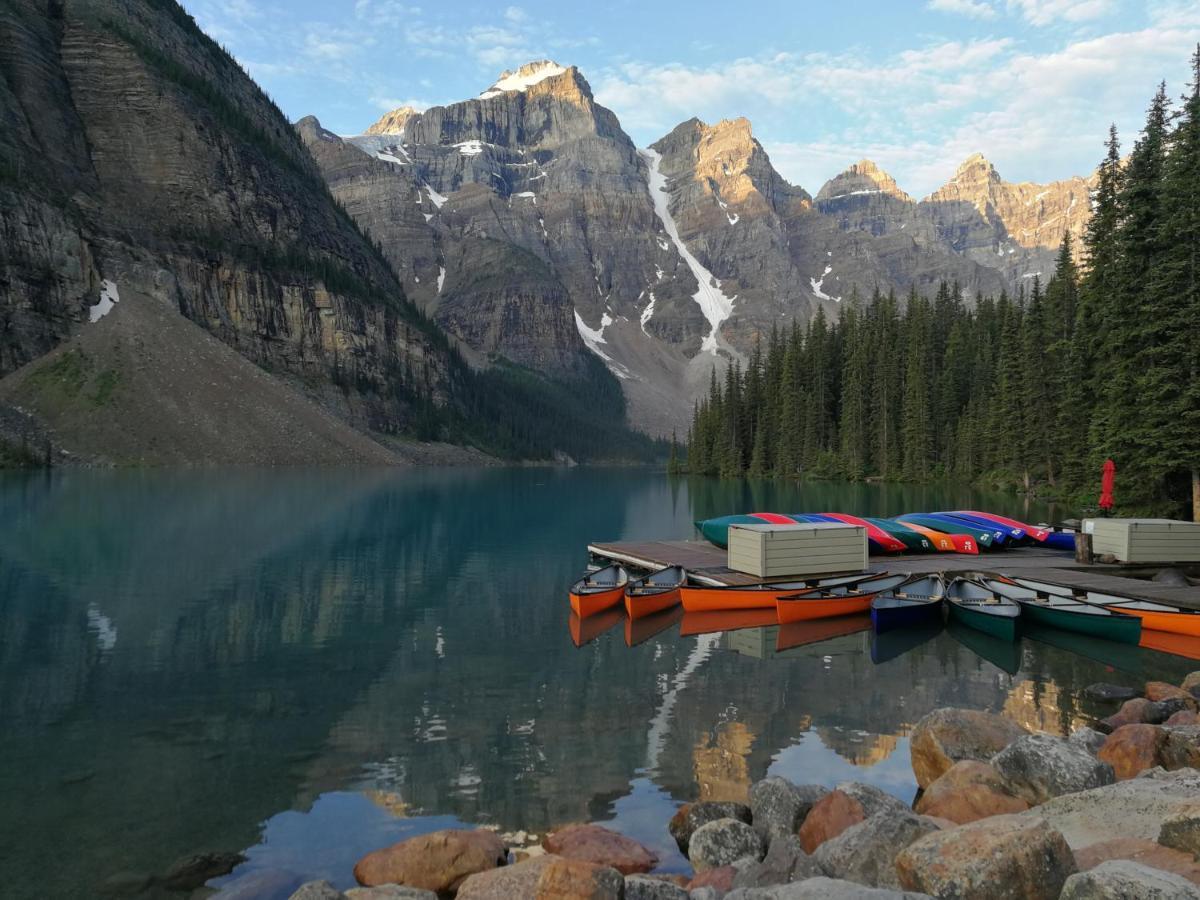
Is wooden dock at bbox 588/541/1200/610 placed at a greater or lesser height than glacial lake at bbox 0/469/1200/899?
greater

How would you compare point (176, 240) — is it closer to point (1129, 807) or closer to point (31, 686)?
point (31, 686)

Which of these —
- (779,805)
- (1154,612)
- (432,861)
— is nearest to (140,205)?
(1154,612)

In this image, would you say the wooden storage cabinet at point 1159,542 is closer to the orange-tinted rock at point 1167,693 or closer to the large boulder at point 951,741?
the orange-tinted rock at point 1167,693

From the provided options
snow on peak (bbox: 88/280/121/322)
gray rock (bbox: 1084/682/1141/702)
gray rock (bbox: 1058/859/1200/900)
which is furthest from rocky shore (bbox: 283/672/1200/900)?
snow on peak (bbox: 88/280/121/322)

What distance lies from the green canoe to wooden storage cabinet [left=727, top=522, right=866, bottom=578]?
30.1 ft

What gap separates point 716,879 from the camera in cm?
916

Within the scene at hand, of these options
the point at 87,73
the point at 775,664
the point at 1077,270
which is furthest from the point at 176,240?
the point at 775,664

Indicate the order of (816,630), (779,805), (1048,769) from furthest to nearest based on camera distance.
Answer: (816,630) → (779,805) → (1048,769)

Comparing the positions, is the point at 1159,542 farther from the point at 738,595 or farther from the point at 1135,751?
the point at 1135,751

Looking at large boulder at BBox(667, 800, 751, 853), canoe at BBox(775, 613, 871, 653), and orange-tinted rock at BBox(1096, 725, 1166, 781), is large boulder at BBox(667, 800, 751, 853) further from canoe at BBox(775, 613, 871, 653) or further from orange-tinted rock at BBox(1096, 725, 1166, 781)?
canoe at BBox(775, 613, 871, 653)

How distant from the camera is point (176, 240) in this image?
162875 mm

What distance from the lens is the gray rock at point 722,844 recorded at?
9742 mm

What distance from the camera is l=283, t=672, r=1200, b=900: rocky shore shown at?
701cm

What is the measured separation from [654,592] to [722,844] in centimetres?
1672
